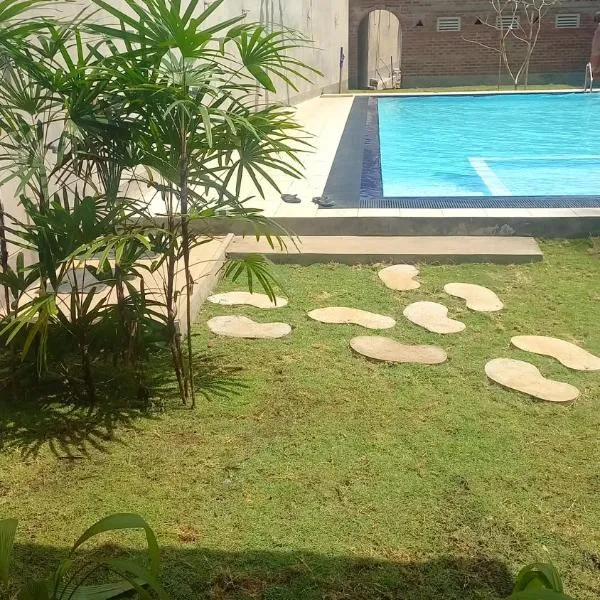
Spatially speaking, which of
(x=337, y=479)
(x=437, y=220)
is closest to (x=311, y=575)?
(x=337, y=479)

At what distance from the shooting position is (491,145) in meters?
11.8

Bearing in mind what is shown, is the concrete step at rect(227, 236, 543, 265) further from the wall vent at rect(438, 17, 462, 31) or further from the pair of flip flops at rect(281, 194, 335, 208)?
the wall vent at rect(438, 17, 462, 31)

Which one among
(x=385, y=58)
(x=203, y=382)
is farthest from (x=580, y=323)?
(x=385, y=58)

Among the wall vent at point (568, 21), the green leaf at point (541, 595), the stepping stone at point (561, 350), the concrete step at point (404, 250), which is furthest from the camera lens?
the wall vent at point (568, 21)

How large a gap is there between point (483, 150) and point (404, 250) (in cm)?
632

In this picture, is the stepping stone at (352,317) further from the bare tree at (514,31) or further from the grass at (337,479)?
the bare tree at (514,31)

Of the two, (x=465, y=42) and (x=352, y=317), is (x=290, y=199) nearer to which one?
(x=352, y=317)

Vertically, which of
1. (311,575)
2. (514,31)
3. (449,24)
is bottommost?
(311,575)

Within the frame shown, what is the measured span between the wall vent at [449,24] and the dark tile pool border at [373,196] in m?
14.8

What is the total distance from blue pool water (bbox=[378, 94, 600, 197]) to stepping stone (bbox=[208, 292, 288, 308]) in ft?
10.2

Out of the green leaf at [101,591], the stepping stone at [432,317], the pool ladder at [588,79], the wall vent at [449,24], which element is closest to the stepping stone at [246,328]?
the stepping stone at [432,317]

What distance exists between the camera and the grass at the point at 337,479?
238cm

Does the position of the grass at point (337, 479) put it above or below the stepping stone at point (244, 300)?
below

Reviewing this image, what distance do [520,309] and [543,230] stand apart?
65.2 inches
